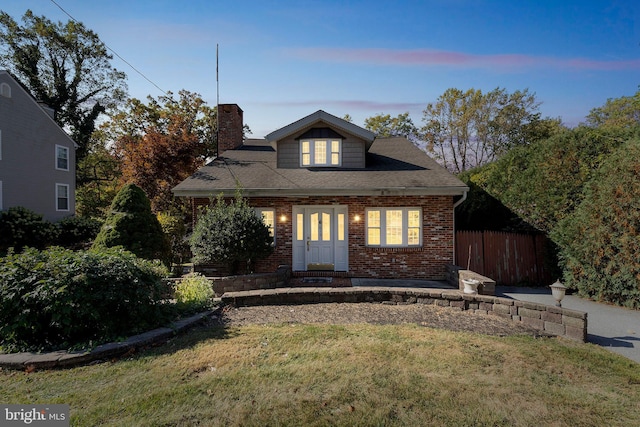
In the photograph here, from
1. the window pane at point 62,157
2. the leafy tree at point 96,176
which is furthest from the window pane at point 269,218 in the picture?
the leafy tree at point 96,176

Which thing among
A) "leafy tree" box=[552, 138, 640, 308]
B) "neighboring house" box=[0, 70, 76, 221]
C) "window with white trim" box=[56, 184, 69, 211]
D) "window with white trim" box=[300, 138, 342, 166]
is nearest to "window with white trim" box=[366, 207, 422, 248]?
"window with white trim" box=[300, 138, 342, 166]

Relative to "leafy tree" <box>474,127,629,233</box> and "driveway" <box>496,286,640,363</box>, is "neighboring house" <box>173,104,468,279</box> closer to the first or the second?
"leafy tree" <box>474,127,629,233</box>

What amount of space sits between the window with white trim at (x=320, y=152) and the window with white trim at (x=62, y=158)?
18038mm

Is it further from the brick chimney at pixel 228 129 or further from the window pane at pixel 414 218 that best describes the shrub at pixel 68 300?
the brick chimney at pixel 228 129

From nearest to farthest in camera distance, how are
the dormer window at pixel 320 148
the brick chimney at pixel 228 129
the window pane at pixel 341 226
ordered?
the window pane at pixel 341 226
the dormer window at pixel 320 148
the brick chimney at pixel 228 129

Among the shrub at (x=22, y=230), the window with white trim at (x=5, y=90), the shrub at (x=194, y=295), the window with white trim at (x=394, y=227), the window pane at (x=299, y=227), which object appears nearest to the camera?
the shrub at (x=194, y=295)

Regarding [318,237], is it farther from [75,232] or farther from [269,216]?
[75,232]

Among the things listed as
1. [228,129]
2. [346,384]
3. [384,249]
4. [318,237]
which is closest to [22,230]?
[228,129]

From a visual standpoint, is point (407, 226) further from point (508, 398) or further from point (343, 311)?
point (508, 398)

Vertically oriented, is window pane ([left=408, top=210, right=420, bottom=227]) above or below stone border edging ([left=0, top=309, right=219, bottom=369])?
above

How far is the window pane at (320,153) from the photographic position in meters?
12.3

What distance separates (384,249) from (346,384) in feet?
24.4

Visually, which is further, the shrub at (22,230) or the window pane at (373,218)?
the shrub at (22,230)

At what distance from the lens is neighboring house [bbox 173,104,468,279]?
34.9 feet
